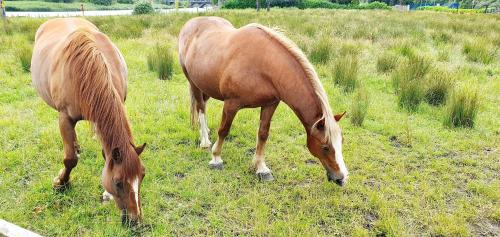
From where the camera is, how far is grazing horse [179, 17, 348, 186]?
2.85 m

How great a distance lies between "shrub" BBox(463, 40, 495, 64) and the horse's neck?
686 cm

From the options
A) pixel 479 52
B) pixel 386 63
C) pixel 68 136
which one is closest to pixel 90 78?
pixel 68 136

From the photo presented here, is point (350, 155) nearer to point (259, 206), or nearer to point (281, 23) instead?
point (259, 206)

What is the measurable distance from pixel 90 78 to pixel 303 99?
1.63 m

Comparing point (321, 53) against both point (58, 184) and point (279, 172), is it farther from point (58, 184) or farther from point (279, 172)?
point (58, 184)

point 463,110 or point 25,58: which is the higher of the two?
point 25,58

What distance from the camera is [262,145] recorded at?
3574 millimetres

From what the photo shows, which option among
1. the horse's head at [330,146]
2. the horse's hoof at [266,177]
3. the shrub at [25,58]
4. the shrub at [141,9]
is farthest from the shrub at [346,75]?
the shrub at [141,9]

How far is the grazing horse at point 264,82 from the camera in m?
2.85

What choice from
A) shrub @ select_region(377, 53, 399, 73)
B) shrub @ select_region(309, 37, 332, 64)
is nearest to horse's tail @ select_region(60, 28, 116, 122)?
shrub @ select_region(309, 37, 332, 64)

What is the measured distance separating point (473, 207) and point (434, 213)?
0.39 m

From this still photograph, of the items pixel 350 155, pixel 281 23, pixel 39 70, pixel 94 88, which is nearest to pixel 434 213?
pixel 350 155

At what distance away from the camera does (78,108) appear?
2604mm

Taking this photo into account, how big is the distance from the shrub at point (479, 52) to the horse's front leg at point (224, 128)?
7014 mm
